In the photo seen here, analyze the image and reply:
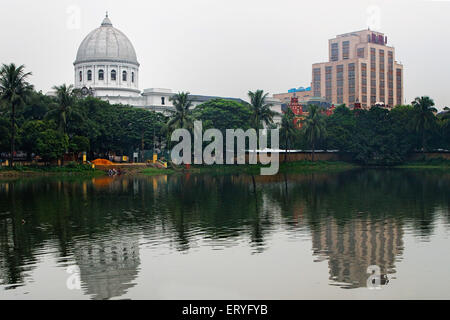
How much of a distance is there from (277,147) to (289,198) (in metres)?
55.1

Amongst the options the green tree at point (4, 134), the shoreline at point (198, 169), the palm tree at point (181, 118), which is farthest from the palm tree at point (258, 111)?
the green tree at point (4, 134)

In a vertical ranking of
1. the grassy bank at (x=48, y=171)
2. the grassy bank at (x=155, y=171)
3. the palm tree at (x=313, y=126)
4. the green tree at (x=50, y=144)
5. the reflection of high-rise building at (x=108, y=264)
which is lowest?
the reflection of high-rise building at (x=108, y=264)

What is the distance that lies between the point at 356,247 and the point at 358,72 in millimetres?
153664

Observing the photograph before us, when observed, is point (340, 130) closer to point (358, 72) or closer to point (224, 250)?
point (224, 250)

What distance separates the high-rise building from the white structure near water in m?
74.5

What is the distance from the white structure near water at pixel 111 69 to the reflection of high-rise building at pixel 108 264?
286 feet

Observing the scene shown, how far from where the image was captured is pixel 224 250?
1512 centimetres

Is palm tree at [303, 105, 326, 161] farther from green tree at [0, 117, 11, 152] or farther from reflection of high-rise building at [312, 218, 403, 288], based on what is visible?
reflection of high-rise building at [312, 218, 403, 288]

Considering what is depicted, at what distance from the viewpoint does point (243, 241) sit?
1644 cm

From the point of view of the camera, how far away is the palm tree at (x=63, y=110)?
209 feet

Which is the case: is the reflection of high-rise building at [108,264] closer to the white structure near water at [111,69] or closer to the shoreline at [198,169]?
the shoreline at [198,169]
